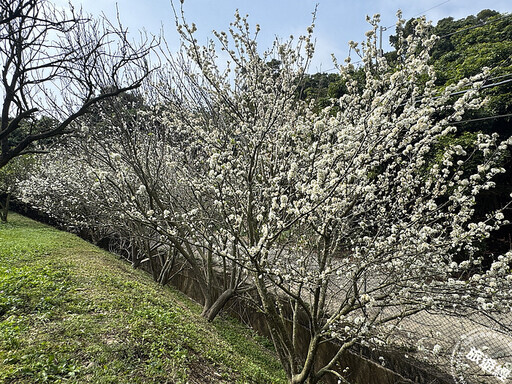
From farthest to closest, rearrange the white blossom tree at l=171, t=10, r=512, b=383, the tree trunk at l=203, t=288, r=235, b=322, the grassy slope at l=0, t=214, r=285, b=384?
1. the tree trunk at l=203, t=288, r=235, b=322
2. the white blossom tree at l=171, t=10, r=512, b=383
3. the grassy slope at l=0, t=214, r=285, b=384

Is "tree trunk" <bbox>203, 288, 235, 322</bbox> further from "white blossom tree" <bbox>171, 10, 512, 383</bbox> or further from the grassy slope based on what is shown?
"white blossom tree" <bbox>171, 10, 512, 383</bbox>

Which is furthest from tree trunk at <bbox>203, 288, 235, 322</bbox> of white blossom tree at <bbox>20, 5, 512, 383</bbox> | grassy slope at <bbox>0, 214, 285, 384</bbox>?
grassy slope at <bbox>0, 214, 285, 384</bbox>

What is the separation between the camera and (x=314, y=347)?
3666 millimetres

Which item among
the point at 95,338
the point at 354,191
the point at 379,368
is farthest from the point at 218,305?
the point at 354,191

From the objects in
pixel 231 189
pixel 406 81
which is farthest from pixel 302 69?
pixel 231 189

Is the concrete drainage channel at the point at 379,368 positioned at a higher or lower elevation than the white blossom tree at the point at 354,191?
lower

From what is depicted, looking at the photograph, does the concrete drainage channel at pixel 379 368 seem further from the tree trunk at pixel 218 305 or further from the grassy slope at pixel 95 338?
the tree trunk at pixel 218 305

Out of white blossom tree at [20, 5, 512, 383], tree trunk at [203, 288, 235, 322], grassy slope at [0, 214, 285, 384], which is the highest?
white blossom tree at [20, 5, 512, 383]

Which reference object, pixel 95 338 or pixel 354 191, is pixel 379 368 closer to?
pixel 354 191

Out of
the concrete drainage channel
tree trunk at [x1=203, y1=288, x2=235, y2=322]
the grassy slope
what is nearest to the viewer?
the grassy slope

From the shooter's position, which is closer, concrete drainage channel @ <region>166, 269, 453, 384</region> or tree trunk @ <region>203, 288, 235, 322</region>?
concrete drainage channel @ <region>166, 269, 453, 384</region>

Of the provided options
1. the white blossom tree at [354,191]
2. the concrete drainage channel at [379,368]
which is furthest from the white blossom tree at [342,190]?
the concrete drainage channel at [379,368]

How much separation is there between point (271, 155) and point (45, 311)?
3442 mm

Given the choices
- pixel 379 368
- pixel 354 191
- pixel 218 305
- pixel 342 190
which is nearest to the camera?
pixel 342 190
